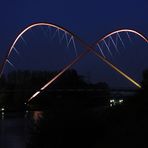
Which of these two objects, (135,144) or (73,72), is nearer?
(135,144)

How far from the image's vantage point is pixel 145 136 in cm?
1399

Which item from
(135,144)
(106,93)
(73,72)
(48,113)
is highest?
(73,72)

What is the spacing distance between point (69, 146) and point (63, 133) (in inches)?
18.7

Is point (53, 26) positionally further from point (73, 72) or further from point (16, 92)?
point (73, 72)

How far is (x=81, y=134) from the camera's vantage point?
1744cm

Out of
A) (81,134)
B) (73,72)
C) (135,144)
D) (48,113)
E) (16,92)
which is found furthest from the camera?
(73,72)

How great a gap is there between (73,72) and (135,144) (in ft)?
354

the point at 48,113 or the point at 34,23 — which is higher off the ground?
the point at 34,23

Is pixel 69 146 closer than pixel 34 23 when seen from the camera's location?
Yes

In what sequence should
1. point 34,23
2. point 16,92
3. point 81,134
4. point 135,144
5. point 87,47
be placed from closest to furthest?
point 135,144
point 81,134
point 34,23
point 87,47
point 16,92

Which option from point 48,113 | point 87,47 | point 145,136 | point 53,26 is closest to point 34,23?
point 53,26

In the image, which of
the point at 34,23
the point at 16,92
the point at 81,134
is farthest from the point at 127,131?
the point at 16,92

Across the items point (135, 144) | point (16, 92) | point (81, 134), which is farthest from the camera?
point (16, 92)

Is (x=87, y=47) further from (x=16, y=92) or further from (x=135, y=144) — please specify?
(x=135, y=144)
